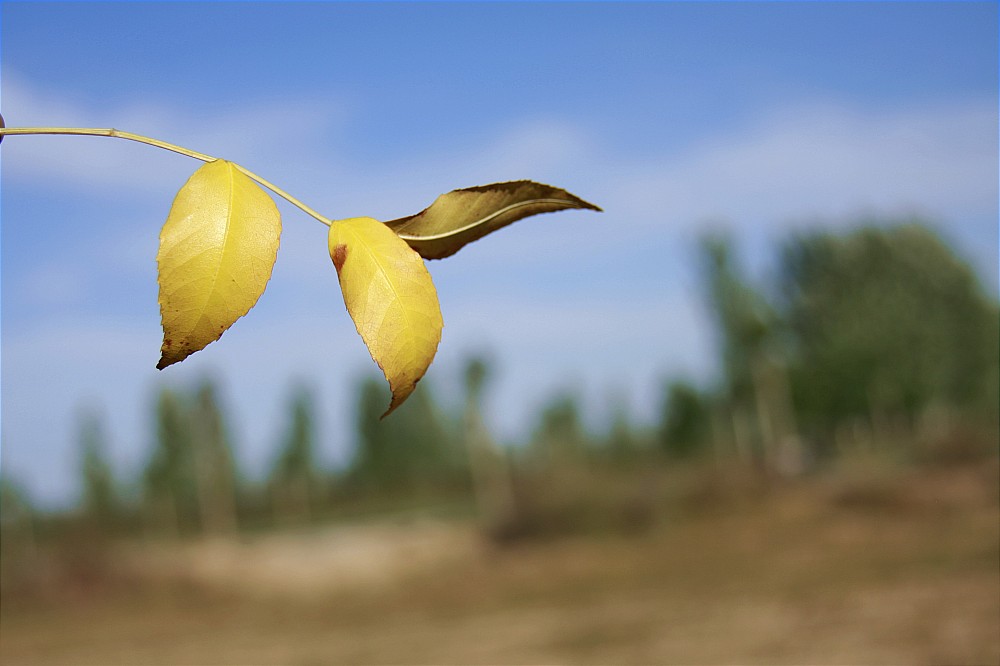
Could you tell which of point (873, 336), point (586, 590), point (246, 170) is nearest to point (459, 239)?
point (246, 170)

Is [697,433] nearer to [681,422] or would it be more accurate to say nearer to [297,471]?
[681,422]

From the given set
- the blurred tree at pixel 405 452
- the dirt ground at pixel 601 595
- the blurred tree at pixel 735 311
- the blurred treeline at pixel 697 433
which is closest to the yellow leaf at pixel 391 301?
the dirt ground at pixel 601 595

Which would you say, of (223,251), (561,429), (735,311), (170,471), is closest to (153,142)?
(223,251)

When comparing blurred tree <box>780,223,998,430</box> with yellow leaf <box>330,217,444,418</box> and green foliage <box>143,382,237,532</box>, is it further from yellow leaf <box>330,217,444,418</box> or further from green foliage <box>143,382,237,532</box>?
yellow leaf <box>330,217,444,418</box>

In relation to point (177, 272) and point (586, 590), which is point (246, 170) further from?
point (586, 590)

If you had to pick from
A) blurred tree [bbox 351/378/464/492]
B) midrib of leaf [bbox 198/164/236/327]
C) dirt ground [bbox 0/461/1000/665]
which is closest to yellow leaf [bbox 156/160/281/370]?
midrib of leaf [bbox 198/164/236/327]

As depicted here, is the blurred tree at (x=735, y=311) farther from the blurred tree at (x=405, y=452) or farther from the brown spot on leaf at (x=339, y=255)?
the brown spot on leaf at (x=339, y=255)

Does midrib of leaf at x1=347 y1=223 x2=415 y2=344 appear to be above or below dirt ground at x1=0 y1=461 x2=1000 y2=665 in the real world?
above
